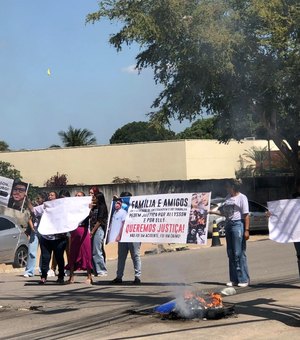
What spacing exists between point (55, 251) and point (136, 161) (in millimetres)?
30621

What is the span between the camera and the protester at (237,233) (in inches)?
Answer: 432

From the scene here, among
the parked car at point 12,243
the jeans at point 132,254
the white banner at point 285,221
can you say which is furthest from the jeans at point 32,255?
the white banner at point 285,221

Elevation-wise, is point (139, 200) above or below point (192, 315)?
above

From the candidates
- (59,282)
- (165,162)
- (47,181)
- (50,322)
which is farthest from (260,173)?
(50,322)

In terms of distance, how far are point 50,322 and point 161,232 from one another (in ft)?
8.37

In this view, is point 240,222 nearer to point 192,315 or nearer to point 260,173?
point 192,315

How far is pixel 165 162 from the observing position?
140 ft

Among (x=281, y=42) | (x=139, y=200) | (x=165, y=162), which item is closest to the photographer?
(x=281, y=42)

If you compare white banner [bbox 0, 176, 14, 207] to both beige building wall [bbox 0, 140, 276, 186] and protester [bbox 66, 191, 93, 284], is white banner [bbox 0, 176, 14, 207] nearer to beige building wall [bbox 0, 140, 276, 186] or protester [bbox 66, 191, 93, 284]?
protester [bbox 66, 191, 93, 284]

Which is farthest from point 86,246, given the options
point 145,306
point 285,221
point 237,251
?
point 285,221

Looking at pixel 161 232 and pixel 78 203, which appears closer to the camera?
pixel 161 232

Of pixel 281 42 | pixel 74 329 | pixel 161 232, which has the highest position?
pixel 281 42

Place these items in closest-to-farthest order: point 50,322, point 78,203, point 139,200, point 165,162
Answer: point 50,322
point 139,200
point 78,203
point 165,162

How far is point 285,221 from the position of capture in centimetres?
936
